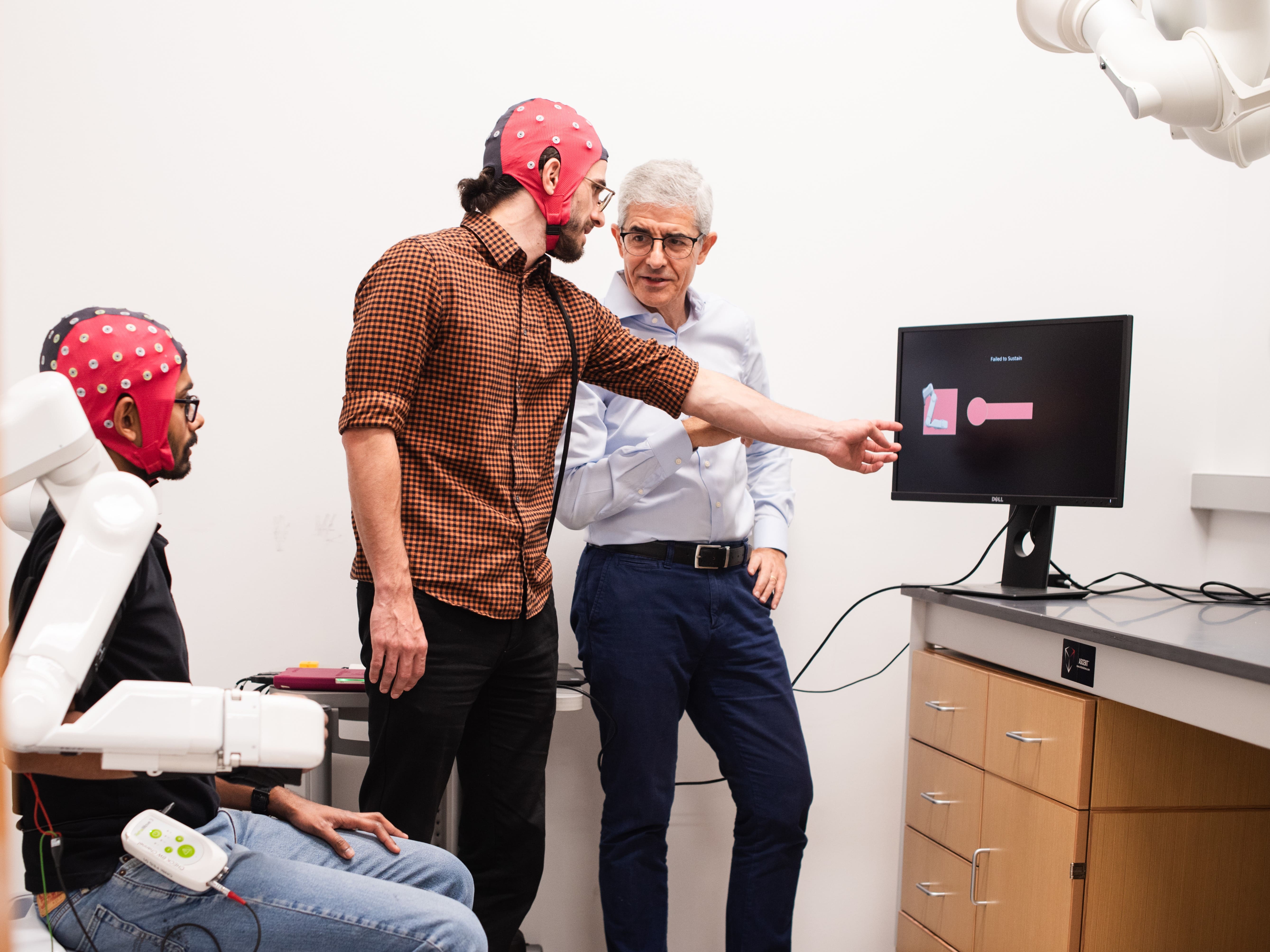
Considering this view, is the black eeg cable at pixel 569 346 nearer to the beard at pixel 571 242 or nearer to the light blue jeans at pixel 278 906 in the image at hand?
the beard at pixel 571 242

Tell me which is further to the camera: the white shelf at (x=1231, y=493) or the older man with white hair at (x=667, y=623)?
the white shelf at (x=1231, y=493)

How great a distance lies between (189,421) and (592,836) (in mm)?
1609

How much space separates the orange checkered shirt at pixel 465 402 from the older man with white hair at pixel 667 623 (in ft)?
1.13

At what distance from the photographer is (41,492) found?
48.8 inches

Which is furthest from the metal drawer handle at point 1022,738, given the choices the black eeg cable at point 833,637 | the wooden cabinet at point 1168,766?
the black eeg cable at point 833,637

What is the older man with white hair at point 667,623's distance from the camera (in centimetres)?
191

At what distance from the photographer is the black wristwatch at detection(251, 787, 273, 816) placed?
1296mm

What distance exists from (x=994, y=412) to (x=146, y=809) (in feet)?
5.61

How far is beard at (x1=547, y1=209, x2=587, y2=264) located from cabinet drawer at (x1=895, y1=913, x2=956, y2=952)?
1.50m

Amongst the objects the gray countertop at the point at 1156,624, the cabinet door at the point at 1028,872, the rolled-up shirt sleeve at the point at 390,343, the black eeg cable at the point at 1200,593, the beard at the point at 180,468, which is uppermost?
the rolled-up shirt sleeve at the point at 390,343

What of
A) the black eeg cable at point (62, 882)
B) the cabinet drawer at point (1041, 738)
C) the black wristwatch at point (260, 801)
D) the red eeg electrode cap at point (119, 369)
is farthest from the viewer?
the cabinet drawer at point (1041, 738)

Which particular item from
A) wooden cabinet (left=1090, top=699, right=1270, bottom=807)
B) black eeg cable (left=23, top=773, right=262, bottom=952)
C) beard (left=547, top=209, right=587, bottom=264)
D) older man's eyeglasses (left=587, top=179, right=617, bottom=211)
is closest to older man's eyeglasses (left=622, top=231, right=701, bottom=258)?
older man's eyeglasses (left=587, top=179, right=617, bottom=211)

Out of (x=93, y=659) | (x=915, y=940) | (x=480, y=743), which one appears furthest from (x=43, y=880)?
(x=915, y=940)

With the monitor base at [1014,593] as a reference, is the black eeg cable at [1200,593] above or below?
above
